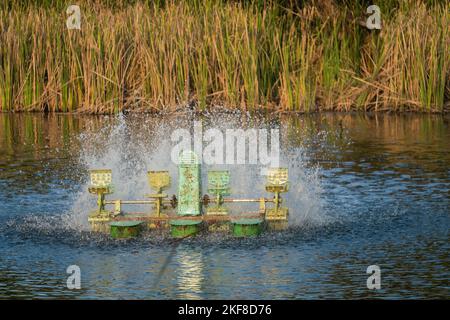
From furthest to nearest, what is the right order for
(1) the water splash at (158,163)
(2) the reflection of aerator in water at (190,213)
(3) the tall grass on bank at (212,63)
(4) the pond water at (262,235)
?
(3) the tall grass on bank at (212,63), (1) the water splash at (158,163), (2) the reflection of aerator in water at (190,213), (4) the pond water at (262,235)

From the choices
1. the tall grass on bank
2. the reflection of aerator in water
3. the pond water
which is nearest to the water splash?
the pond water

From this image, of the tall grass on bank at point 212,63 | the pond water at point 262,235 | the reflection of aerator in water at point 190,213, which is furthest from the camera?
the tall grass on bank at point 212,63

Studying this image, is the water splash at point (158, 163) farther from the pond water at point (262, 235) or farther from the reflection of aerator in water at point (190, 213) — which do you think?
the reflection of aerator in water at point (190, 213)

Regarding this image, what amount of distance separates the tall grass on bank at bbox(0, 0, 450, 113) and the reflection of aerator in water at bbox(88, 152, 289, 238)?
11.9m

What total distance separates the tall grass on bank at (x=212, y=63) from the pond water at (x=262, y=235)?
2430 mm

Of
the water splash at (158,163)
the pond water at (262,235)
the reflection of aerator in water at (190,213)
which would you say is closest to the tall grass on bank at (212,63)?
the water splash at (158,163)

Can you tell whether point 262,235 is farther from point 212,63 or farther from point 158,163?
point 212,63

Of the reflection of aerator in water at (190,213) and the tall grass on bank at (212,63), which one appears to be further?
the tall grass on bank at (212,63)

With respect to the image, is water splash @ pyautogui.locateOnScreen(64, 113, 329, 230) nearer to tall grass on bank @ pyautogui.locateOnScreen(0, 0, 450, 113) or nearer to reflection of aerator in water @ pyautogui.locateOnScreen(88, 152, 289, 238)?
reflection of aerator in water @ pyautogui.locateOnScreen(88, 152, 289, 238)

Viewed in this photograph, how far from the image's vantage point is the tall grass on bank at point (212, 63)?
26938 mm

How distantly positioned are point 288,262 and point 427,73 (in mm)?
14600

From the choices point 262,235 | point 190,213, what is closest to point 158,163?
point 190,213

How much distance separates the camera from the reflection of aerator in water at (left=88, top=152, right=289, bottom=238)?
14156 millimetres

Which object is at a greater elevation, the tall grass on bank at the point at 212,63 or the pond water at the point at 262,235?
the tall grass on bank at the point at 212,63
